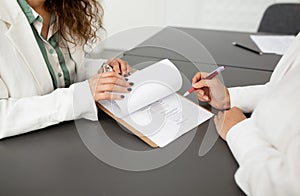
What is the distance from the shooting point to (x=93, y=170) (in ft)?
2.88

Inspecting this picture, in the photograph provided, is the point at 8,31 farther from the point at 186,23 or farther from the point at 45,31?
the point at 186,23

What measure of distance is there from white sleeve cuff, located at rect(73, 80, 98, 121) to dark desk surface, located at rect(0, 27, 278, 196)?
2.2 inches

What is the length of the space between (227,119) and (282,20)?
61.4 inches

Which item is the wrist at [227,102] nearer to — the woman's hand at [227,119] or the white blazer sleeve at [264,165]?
the woman's hand at [227,119]

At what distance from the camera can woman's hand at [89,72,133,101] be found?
3.47 feet

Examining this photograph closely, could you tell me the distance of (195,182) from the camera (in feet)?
2.78

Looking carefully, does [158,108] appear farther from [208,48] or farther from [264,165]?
[208,48]

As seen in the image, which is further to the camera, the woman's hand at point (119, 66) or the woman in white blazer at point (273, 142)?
the woman's hand at point (119, 66)

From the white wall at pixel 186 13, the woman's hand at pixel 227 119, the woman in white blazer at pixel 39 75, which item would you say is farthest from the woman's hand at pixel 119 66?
the white wall at pixel 186 13

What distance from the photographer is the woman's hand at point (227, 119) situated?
1.02 m

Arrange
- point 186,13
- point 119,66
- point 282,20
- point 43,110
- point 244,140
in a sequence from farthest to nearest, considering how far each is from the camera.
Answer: point 186,13, point 282,20, point 119,66, point 43,110, point 244,140

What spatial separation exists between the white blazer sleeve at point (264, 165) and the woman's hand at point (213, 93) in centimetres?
28

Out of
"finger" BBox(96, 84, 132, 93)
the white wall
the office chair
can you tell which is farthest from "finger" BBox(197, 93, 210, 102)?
the white wall

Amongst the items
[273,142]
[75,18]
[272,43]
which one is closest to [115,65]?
[75,18]
